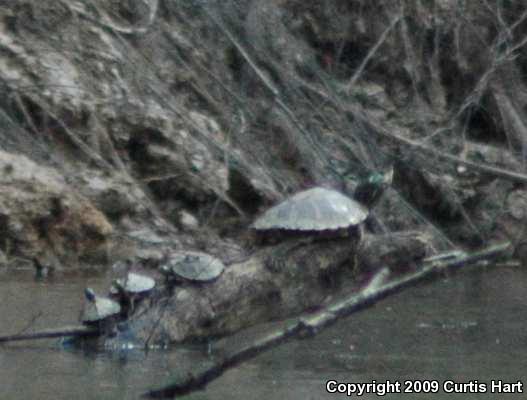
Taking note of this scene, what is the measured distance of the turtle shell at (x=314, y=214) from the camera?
712 centimetres

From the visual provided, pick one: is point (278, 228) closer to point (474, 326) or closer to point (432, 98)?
point (474, 326)

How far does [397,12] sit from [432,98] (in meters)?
0.78

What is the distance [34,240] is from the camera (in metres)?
9.25

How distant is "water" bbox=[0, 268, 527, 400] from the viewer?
18.8ft

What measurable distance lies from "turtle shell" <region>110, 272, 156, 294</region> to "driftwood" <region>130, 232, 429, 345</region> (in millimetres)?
142

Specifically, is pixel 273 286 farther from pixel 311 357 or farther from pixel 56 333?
pixel 56 333

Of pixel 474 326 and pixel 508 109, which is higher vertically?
pixel 474 326

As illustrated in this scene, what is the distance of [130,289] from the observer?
668 cm

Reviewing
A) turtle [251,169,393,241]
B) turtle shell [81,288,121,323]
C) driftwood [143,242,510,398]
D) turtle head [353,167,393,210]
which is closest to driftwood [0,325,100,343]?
turtle shell [81,288,121,323]

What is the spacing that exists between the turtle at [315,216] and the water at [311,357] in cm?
53

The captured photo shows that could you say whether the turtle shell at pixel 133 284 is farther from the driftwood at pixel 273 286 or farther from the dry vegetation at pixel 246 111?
the dry vegetation at pixel 246 111

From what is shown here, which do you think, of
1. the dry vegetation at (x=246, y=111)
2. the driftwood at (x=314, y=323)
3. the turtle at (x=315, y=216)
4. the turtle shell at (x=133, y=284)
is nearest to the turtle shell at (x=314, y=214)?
the turtle at (x=315, y=216)

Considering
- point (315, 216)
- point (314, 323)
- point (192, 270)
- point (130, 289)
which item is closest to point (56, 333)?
point (130, 289)

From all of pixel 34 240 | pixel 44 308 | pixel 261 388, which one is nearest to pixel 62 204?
pixel 34 240
